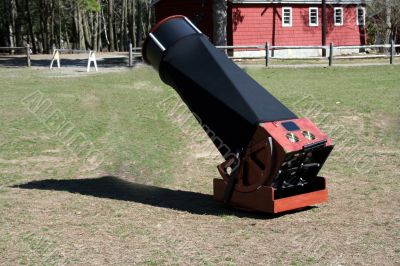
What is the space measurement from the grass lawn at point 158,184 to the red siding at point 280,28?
16330 mm

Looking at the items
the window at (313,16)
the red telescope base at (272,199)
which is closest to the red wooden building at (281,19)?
the window at (313,16)

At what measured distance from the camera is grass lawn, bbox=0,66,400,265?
715 centimetres

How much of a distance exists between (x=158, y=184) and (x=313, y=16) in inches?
1265

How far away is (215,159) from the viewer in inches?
514

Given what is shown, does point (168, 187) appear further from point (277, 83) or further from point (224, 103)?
point (277, 83)

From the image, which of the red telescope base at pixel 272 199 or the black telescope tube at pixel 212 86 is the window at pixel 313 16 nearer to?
the black telescope tube at pixel 212 86

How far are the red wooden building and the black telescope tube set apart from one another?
91.6ft

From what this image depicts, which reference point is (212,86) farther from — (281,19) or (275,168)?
(281,19)

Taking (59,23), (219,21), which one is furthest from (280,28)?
(59,23)

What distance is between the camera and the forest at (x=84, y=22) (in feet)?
151

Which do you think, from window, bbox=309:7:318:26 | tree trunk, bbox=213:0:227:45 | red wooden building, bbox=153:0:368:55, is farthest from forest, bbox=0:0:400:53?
window, bbox=309:7:318:26

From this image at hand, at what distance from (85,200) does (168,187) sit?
1.62 meters

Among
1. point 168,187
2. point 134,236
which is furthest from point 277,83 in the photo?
A: point 134,236

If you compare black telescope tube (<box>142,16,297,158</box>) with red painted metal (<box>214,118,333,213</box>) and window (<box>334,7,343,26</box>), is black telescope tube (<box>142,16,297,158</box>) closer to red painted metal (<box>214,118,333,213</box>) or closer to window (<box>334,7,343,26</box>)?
red painted metal (<box>214,118,333,213</box>)
